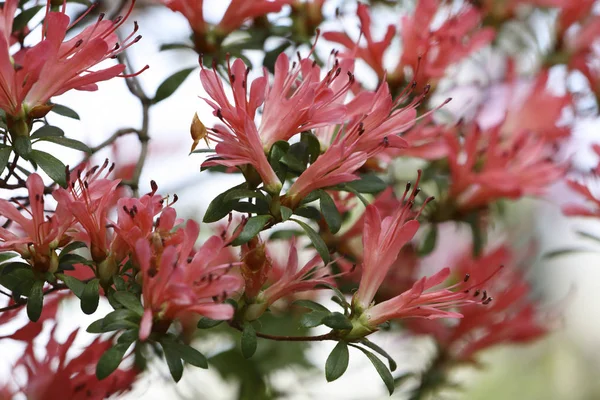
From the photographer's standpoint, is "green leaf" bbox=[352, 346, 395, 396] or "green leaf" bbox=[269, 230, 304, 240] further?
"green leaf" bbox=[269, 230, 304, 240]

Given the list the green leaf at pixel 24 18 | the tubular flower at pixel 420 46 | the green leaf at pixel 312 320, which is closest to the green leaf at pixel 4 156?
the green leaf at pixel 24 18

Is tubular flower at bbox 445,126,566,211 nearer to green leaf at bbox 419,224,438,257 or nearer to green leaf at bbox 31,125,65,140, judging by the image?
green leaf at bbox 419,224,438,257

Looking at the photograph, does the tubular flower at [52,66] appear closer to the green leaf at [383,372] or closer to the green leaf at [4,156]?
the green leaf at [4,156]

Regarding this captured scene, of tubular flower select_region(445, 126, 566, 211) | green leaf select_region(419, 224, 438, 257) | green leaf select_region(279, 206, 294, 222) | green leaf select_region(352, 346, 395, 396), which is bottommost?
green leaf select_region(419, 224, 438, 257)

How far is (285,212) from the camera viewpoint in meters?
0.85

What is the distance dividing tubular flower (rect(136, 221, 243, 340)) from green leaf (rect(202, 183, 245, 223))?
69 mm

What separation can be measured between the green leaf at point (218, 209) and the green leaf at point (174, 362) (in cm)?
14

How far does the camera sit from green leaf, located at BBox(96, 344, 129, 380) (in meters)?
0.76

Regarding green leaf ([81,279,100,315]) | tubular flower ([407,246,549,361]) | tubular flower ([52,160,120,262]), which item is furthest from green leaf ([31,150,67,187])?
tubular flower ([407,246,549,361])

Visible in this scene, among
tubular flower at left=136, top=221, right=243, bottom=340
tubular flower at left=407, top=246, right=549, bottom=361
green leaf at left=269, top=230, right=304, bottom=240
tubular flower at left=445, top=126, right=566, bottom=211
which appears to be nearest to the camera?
tubular flower at left=136, top=221, right=243, bottom=340

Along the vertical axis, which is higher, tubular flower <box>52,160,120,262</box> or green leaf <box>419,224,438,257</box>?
tubular flower <box>52,160,120,262</box>

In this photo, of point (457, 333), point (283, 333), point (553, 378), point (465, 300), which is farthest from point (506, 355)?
point (465, 300)

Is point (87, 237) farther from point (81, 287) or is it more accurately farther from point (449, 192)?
point (449, 192)

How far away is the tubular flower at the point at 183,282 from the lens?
2.43ft
